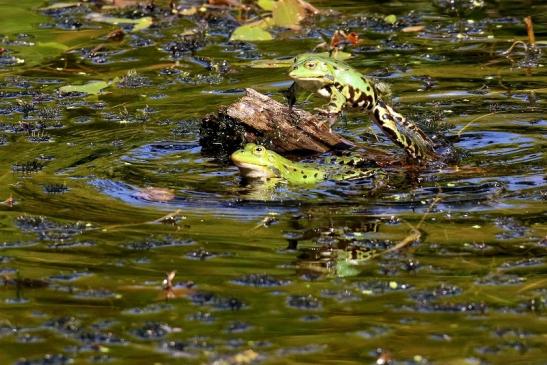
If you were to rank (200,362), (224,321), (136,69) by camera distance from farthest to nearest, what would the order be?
(136,69)
(224,321)
(200,362)

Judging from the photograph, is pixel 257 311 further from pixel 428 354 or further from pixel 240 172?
pixel 240 172

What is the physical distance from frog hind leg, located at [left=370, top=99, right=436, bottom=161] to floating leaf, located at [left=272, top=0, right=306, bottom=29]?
4.08 m

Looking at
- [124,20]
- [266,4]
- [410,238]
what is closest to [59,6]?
[124,20]

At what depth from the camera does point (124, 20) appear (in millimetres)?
12188

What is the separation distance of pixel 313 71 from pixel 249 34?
381 cm

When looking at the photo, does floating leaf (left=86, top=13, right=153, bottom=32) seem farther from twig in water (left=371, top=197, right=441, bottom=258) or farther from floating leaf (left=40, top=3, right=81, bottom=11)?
twig in water (left=371, top=197, right=441, bottom=258)

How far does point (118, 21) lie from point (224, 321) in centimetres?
762

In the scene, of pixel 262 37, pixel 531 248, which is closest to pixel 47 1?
pixel 262 37

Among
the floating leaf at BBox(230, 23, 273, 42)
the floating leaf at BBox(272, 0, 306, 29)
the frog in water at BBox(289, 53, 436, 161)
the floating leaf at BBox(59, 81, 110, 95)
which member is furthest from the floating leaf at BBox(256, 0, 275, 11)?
the frog in water at BBox(289, 53, 436, 161)

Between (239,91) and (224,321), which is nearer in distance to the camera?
(224,321)

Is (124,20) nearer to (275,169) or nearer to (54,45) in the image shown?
(54,45)

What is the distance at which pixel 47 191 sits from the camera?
23.3ft

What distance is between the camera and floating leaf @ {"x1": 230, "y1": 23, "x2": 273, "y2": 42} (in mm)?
11312

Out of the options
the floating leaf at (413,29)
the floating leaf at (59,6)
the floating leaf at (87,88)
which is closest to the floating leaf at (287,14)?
the floating leaf at (413,29)
